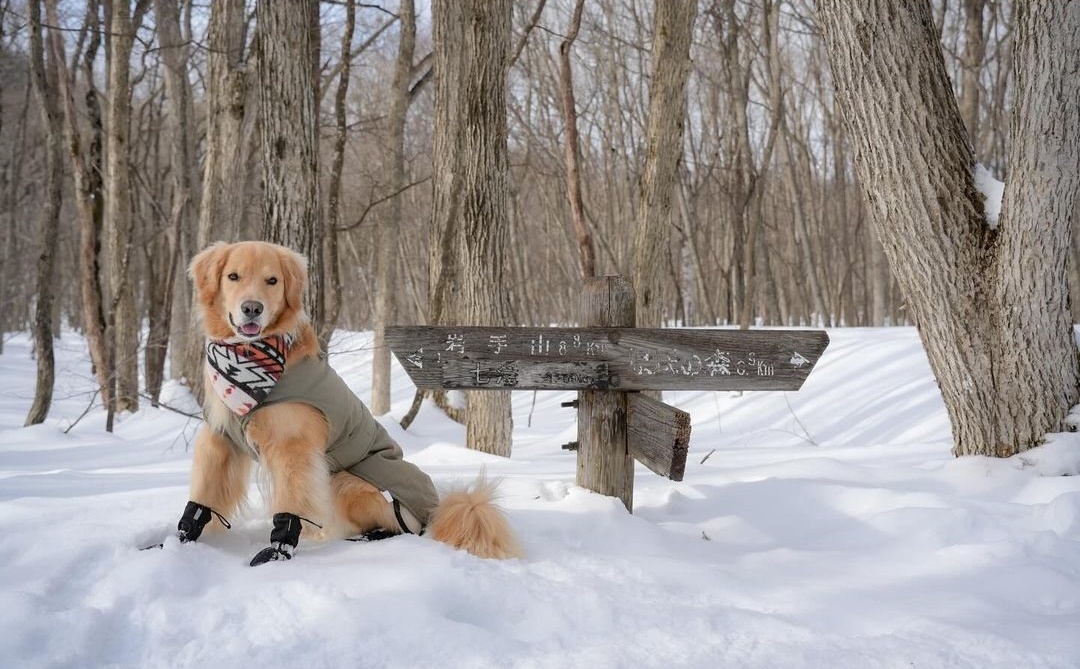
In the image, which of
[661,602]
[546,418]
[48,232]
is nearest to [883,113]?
[661,602]

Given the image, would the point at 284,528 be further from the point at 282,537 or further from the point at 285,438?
the point at 285,438

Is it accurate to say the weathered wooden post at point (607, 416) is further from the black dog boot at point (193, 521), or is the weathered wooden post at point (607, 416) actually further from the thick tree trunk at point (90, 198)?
the thick tree trunk at point (90, 198)

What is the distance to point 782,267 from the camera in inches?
1045

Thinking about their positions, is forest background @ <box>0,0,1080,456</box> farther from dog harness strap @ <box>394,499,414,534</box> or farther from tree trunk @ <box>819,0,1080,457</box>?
dog harness strap @ <box>394,499,414,534</box>

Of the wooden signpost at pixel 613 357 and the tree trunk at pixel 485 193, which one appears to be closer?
the wooden signpost at pixel 613 357

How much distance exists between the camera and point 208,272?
270cm

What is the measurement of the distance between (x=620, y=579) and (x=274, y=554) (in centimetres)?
117

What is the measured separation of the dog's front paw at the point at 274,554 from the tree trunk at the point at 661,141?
4.61 meters

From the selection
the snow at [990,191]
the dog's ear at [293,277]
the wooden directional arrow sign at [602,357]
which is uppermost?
the snow at [990,191]

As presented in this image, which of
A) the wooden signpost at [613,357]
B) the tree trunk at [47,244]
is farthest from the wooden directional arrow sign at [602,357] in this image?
the tree trunk at [47,244]

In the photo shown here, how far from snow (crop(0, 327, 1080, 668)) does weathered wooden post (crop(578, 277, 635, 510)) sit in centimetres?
15

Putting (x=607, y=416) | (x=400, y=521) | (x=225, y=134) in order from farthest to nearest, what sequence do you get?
(x=225, y=134) → (x=607, y=416) → (x=400, y=521)

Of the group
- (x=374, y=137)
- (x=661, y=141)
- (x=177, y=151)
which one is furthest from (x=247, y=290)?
(x=374, y=137)

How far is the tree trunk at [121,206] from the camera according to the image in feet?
30.5
